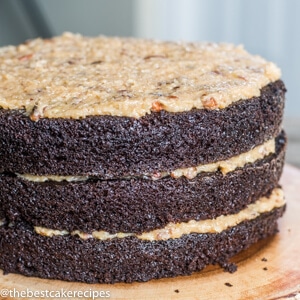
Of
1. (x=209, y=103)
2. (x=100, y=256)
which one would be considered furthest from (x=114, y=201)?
(x=209, y=103)

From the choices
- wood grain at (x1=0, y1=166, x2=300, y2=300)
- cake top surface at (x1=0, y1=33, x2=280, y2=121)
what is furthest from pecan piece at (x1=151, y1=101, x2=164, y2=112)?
wood grain at (x1=0, y1=166, x2=300, y2=300)

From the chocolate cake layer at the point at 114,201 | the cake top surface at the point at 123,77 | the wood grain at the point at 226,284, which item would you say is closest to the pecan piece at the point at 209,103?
the cake top surface at the point at 123,77

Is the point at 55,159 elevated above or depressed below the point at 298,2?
above

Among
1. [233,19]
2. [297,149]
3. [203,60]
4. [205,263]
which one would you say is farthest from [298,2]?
[205,263]

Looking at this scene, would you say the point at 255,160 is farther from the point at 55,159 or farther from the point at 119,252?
the point at 55,159

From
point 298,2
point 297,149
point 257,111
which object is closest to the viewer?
point 257,111

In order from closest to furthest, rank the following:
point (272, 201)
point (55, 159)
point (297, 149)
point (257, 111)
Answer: point (55, 159) → point (257, 111) → point (272, 201) → point (297, 149)
